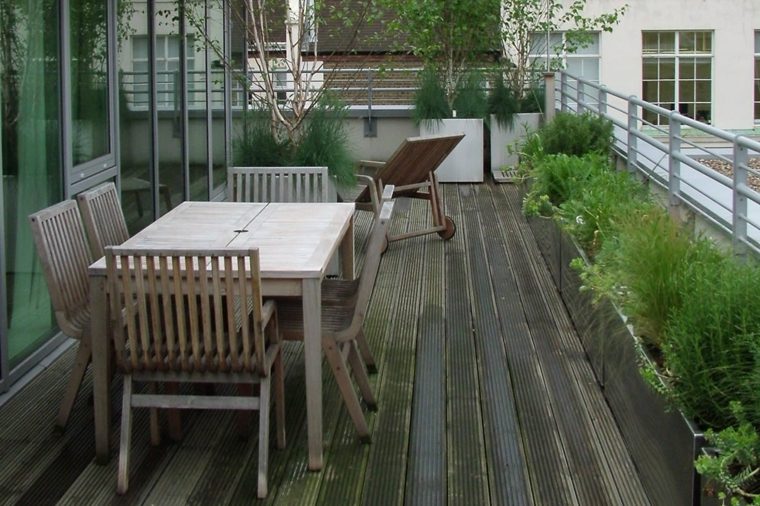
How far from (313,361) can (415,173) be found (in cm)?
439

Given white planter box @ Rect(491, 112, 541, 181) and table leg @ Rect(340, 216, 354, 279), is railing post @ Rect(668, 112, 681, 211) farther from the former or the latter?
white planter box @ Rect(491, 112, 541, 181)

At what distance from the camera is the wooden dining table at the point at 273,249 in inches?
156

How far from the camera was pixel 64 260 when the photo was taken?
169 inches

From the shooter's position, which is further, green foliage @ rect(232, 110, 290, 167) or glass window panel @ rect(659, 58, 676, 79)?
glass window panel @ rect(659, 58, 676, 79)

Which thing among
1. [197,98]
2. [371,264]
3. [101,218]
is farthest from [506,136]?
[371,264]

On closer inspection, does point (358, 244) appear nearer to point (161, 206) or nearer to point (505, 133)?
point (161, 206)

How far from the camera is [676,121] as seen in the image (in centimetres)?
656

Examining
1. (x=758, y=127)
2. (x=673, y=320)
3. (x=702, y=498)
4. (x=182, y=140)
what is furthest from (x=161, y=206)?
(x=758, y=127)

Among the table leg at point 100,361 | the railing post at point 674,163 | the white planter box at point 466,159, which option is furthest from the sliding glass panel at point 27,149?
the white planter box at point 466,159

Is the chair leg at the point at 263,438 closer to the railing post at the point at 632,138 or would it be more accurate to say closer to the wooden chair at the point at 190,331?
the wooden chair at the point at 190,331

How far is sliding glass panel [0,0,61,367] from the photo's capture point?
4.87 meters

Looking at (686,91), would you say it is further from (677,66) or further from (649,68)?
(649,68)

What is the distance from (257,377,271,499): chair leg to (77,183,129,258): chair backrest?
112cm

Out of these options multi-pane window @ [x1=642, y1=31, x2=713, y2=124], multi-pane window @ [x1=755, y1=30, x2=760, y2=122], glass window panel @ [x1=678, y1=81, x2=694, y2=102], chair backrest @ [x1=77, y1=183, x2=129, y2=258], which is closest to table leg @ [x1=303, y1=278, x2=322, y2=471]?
chair backrest @ [x1=77, y1=183, x2=129, y2=258]
